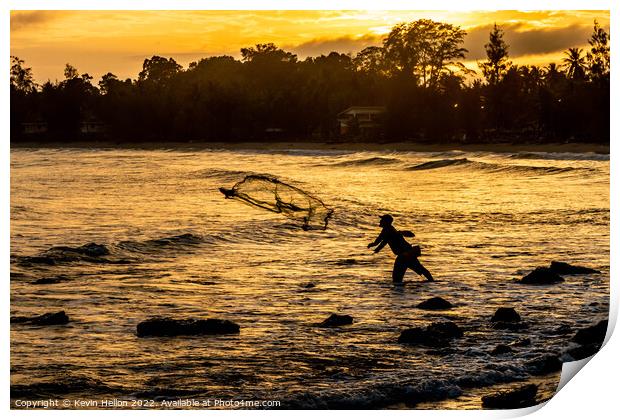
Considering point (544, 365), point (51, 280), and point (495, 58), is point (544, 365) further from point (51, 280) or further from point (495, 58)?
point (51, 280)

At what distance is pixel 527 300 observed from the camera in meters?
9.48

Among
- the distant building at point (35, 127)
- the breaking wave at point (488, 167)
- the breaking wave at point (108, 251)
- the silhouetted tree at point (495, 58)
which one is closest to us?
the silhouetted tree at point (495, 58)

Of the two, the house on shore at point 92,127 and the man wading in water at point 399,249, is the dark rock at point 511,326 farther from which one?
the house on shore at point 92,127

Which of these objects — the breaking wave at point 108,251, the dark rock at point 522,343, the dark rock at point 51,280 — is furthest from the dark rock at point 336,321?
the breaking wave at point 108,251

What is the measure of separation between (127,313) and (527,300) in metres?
3.57

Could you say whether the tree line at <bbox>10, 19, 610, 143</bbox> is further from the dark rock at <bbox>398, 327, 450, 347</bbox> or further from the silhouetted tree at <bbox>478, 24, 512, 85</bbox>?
the dark rock at <bbox>398, 327, 450, 347</bbox>

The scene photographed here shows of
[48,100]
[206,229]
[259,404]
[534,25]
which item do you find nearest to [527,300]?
[534,25]

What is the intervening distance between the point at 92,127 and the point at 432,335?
507 centimetres

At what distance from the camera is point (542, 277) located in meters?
10.3

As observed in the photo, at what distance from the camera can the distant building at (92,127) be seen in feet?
36.4

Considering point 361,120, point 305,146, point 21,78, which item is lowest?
point 305,146

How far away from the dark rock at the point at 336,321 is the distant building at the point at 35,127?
3.18 metres

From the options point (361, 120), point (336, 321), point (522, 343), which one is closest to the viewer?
point (522, 343)

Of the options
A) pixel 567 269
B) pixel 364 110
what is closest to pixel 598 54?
pixel 567 269
